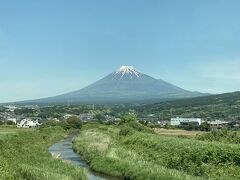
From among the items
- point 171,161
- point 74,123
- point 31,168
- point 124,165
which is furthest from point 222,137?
point 74,123

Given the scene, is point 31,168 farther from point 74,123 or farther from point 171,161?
point 74,123

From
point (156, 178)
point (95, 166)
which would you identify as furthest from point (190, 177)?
point (95, 166)

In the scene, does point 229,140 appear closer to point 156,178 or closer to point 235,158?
point 235,158

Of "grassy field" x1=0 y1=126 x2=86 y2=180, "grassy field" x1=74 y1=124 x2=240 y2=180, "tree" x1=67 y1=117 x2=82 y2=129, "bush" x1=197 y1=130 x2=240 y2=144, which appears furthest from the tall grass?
"tree" x1=67 y1=117 x2=82 y2=129

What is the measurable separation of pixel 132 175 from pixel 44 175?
22.0 ft

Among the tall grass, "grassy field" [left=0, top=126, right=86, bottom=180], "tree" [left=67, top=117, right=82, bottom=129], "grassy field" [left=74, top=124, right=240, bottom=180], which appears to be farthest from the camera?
"tree" [left=67, top=117, right=82, bottom=129]

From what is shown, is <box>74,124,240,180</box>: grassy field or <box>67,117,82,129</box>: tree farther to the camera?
<box>67,117,82,129</box>: tree

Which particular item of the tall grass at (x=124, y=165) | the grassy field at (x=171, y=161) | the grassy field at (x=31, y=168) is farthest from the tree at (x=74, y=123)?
the grassy field at (x=31, y=168)

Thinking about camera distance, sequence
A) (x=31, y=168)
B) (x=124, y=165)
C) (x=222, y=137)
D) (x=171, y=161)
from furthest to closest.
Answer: (x=222, y=137) < (x=124, y=165) < (x=171, y=161) < (x=31, y=168)

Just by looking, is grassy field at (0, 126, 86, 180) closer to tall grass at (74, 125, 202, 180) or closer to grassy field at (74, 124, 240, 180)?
tall grass at (74, 125, 202, 180)

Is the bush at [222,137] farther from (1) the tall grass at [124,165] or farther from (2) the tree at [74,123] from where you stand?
(2) the tree at [74,123]

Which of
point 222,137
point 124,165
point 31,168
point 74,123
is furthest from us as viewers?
point 74,123

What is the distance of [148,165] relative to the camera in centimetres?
3025

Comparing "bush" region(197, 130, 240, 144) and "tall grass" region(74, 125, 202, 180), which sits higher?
"bush" region(197, 130, 240, 144)
